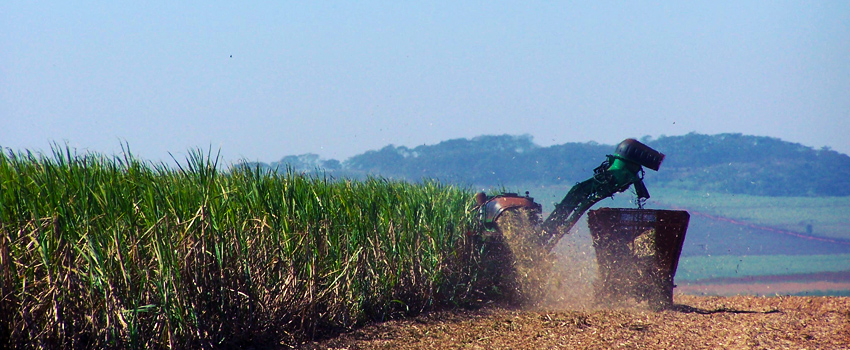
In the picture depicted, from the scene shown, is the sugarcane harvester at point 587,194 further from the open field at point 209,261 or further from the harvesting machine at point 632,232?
the open field at point 209,261

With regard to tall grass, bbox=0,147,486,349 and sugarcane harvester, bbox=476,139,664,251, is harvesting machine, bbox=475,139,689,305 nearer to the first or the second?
A: sugarcane harvester, bbox=476,139,664,251

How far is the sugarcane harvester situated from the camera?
34.6ft

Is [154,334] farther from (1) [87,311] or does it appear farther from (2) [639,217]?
(2) [639,217]

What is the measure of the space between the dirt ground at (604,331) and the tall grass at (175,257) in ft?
1.85

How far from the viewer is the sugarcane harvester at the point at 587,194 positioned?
10.5 metres

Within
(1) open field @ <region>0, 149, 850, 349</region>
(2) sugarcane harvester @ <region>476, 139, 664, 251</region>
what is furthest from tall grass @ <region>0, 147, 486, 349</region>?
(2) sugarcane harvester @ <region>476, 139, 664, 251</region>

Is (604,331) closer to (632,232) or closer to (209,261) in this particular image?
(632,232)

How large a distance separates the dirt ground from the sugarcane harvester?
63.8 inches

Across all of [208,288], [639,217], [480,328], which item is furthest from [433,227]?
[208,288]

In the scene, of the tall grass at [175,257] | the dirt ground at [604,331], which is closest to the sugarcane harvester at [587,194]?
the dirt ground at [604,331]

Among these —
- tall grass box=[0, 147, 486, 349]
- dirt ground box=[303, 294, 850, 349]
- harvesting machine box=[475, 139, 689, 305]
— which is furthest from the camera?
harvesting machine box=[475, 139, 689, 305]

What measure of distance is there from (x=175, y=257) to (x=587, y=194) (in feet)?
22.8

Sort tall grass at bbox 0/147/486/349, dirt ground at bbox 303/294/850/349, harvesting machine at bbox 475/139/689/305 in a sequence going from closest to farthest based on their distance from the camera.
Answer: tall grass at bbox 0/147/486/349 < dirt ground at bbox 303/294/850/349 < harvesting machine at bbox 475/139/689/305

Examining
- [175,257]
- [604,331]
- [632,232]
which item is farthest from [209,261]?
[632,232]
